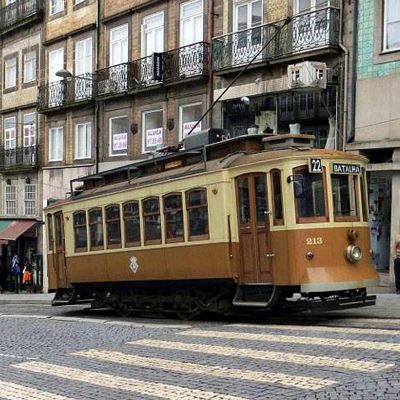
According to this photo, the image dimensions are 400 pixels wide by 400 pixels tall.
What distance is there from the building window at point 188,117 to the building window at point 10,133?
12366 millimetres

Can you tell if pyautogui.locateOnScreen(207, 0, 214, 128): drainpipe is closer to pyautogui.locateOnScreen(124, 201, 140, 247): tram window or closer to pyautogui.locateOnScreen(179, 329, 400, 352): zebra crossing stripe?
pyautogui.locateOnScreen(124, 201, 140, 247): tram window

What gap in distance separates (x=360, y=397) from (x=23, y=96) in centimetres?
2917

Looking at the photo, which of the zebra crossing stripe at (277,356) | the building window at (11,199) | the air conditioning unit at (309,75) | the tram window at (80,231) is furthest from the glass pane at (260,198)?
the building window at (11,199)

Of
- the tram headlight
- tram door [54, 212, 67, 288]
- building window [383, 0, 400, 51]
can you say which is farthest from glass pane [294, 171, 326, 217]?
tram door [54, 212, 67, 288]

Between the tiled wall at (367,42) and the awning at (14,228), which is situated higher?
the tiled wall at (367,42)

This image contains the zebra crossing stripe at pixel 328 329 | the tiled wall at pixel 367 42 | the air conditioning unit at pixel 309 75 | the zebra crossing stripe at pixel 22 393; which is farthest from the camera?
the air conditioning unit at pixel 309 75

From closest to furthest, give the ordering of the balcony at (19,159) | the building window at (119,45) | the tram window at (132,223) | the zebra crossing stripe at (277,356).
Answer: the zebra crossing stripe at (277,356), the tram window at (132,223), the building window at (119,45), the balcony at (19,159)

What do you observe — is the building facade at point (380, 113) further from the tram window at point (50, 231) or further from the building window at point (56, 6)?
the building window at point (56, 6)

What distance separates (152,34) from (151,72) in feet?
5.54

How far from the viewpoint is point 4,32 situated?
34.7 metres

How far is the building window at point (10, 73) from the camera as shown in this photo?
113 ft

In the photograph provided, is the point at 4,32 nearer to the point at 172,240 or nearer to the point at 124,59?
the point at 124,59

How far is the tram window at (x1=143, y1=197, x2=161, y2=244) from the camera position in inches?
574

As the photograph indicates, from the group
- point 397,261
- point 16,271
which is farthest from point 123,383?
point 16,271
